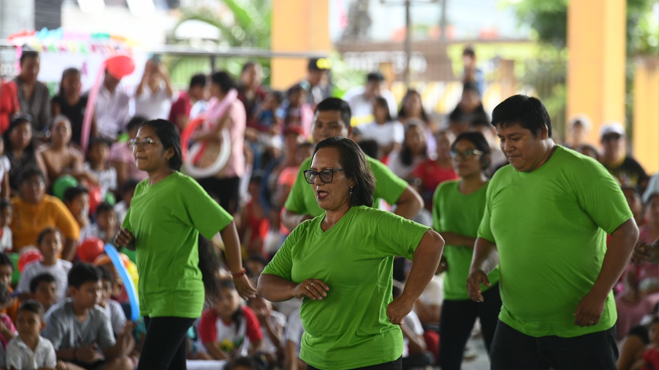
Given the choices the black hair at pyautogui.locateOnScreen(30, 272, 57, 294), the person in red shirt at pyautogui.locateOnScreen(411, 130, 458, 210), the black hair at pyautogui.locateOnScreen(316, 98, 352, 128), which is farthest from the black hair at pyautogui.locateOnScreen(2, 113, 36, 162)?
the black hair at pyautogui.locateOnScreen(316, 98, 352, 128)

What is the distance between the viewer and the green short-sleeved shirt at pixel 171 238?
5371mm

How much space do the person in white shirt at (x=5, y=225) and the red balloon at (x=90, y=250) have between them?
612 millimetres

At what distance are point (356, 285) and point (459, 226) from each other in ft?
6.99

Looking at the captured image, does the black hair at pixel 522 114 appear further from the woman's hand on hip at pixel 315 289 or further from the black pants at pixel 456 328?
the black pants at pixel 456 328

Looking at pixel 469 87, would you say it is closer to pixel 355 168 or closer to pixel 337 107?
pixel 337 107

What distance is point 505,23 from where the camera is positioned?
38.8 meters

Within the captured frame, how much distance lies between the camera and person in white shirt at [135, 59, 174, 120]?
11.6 metres

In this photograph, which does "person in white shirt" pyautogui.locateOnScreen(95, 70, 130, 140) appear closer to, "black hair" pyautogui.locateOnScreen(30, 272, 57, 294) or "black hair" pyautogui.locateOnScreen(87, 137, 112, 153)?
"black hair" pyautogui.locateOnScreen(87, 137, 112, 153)

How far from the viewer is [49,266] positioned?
322 inches

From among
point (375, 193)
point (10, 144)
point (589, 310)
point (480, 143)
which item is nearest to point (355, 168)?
point (589, 310)

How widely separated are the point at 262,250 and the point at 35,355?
12.0 feet

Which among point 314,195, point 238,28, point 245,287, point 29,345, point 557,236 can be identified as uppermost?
point 238,28

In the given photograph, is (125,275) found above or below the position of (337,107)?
below

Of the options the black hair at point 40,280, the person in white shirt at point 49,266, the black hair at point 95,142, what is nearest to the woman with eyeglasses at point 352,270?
the black hair at point 40,280
